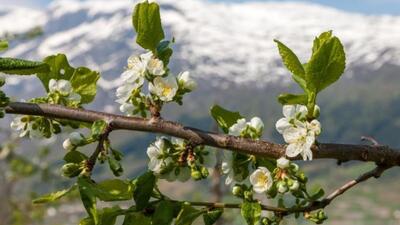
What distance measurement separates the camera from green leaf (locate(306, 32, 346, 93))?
7.22 feet

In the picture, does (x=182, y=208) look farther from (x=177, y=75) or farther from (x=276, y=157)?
(x=177, y=75)

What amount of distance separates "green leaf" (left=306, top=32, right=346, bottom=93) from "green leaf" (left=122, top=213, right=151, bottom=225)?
707 mm

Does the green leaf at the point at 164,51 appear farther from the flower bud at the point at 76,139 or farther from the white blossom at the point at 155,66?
the flower bud at the point at 76,139

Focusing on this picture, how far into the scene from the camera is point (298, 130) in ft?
7.72

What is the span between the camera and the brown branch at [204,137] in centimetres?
222

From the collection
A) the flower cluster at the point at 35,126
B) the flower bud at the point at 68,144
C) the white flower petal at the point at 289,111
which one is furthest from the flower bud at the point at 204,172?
the flower cluster at the point at 35,126

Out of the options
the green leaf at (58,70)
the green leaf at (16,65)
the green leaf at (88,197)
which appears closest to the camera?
the green leaf at (88,197)

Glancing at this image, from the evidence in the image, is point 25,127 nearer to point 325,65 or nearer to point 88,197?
point 88,197

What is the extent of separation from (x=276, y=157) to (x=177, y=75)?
1.76 feet

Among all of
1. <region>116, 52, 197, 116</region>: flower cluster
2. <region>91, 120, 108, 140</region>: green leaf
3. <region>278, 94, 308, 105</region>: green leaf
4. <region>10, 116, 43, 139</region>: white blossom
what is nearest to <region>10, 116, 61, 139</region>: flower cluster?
<region>10, 116, 43, 139</region>: white blossom

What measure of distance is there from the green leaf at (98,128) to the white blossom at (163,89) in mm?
289

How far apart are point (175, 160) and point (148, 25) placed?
483 mm

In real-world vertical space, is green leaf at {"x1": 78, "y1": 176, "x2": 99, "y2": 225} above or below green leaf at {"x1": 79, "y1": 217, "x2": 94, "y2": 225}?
above

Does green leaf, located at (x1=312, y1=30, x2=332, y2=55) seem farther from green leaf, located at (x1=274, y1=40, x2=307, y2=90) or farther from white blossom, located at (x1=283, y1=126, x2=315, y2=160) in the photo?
white blossom, located at (x1=283, y1=126, x2=315, y2=160)
